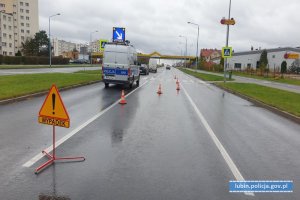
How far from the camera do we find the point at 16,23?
119 m

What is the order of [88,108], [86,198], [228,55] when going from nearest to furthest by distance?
[86,198] < [88,108] < [228,55]

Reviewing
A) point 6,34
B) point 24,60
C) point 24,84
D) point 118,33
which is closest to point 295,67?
point 118,33

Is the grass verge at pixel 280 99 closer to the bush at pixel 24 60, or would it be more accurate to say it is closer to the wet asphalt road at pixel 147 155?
the wet asphalt road at pixel 147 155

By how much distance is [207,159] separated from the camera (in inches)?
253

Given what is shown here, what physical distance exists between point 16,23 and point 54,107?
12446cm

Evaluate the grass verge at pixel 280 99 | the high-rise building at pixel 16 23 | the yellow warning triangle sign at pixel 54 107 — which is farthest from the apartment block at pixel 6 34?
the yellow warning triangle sign at pixel 54 107

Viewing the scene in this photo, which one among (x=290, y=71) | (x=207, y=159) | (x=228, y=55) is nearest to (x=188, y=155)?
(x=207, y=159)

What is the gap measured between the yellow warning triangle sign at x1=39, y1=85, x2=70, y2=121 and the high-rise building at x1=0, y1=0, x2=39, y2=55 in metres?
110

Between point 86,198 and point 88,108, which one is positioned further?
point 88,108

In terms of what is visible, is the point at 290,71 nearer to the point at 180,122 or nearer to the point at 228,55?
the point at 228,55

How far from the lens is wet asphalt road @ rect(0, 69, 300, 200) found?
4.80m

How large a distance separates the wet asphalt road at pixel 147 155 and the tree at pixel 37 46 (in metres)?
101

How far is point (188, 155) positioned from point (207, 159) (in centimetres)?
40

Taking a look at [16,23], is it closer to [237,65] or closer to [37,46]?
[37,46]
